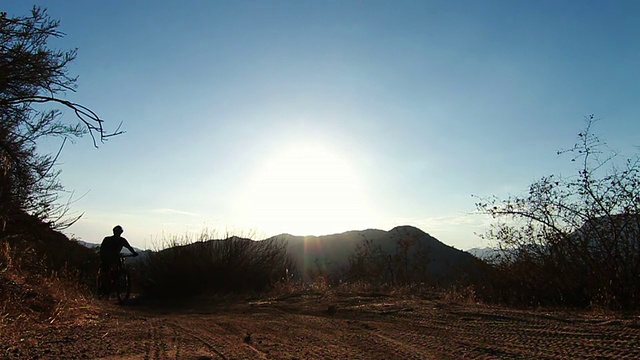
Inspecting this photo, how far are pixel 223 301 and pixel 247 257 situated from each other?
4518mm

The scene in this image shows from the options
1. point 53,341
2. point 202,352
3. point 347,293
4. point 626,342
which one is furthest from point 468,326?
point 347,293

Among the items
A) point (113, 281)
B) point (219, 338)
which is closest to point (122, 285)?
point (113, 281)

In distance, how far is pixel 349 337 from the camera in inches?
241

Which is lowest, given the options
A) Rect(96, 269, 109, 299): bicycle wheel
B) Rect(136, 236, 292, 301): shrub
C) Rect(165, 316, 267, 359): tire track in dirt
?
Rect(165, 316, 267, 359): tire track in dirt

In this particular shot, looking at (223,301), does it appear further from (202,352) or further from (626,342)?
(626,342)

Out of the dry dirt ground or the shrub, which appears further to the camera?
the shrub

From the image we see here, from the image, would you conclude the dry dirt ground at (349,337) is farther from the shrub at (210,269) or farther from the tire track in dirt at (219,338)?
the shrub at (210,269)

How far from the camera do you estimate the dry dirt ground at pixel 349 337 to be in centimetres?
495

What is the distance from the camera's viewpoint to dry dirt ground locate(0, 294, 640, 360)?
4.95m

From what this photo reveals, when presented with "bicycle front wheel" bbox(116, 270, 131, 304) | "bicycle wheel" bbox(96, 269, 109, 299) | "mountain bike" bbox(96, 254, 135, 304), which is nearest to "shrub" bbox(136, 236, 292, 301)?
"bicycle front wheel" bbox(116, 270, 131, 304)

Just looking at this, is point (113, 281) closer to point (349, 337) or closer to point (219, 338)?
point (219, 338)

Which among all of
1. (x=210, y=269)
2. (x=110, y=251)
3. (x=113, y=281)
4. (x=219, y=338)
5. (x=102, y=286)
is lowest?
(x=219, y=338)

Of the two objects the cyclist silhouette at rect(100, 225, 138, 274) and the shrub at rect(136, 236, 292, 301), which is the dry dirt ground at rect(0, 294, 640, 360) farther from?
the shrub at rect(136, 236, 292, 301)

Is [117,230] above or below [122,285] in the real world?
above
